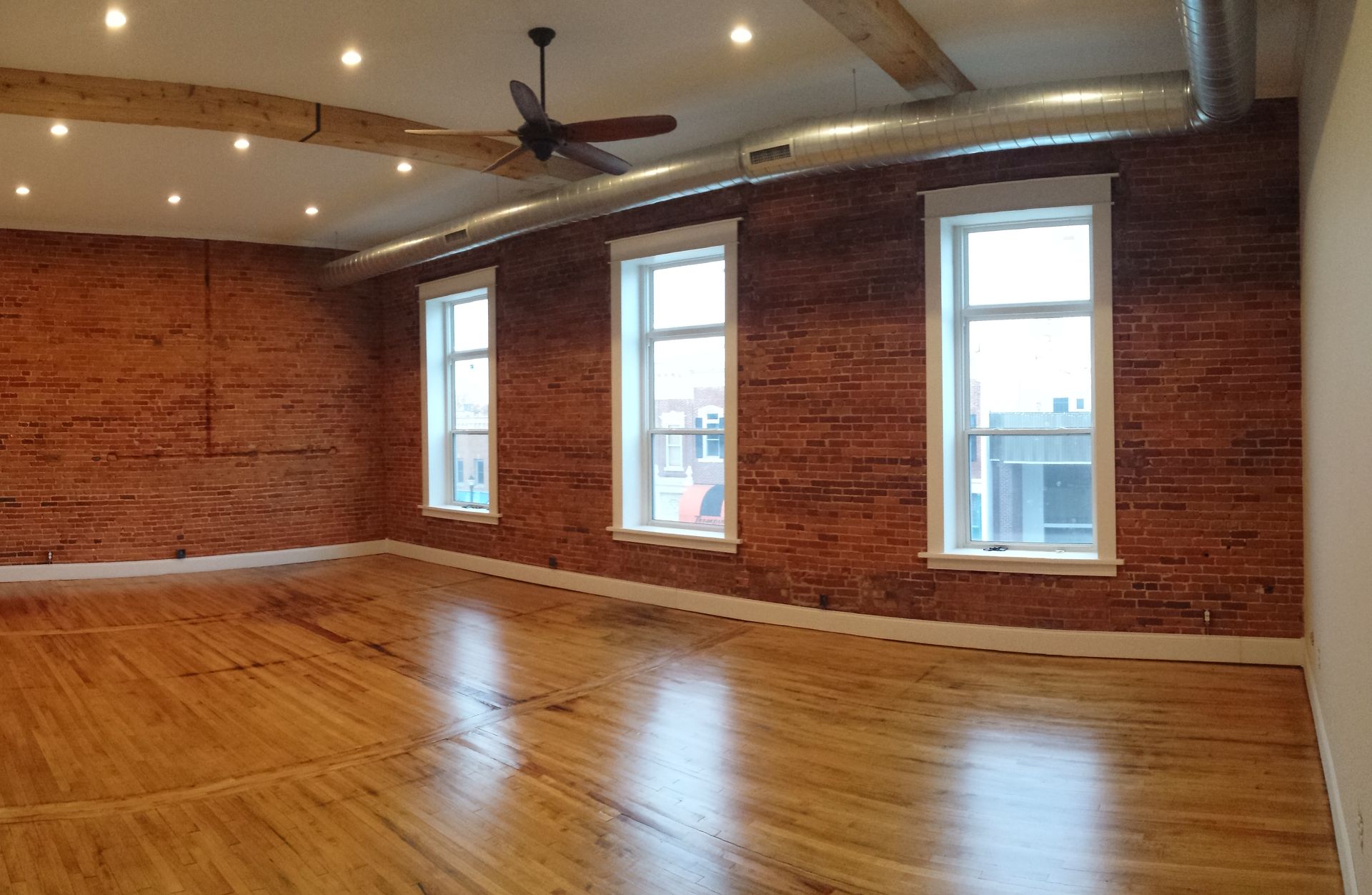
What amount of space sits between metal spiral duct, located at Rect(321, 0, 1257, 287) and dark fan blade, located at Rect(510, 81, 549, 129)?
4.54ft

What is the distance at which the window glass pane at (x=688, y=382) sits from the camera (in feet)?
22.1

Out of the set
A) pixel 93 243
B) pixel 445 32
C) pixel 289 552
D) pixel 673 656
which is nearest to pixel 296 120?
pixel 445 32

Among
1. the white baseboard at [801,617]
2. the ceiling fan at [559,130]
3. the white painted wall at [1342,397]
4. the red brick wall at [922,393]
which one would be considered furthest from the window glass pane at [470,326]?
the white painted wall at [1342,397]

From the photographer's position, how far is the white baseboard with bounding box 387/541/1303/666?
15.8 feet

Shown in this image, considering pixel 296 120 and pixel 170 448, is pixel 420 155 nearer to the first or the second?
pixel 296 120

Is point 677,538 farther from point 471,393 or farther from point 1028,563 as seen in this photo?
point 471,393

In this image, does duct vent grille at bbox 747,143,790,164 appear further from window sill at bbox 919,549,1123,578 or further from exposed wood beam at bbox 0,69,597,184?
window sill at bbox 919,549,1123,578

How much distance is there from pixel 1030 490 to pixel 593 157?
3.28 m

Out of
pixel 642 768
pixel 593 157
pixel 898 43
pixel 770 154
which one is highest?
pixel 898 43

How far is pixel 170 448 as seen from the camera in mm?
8656

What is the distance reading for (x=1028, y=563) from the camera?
520 centimetres

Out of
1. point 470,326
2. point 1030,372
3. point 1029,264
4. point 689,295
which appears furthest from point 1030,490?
point 470,326

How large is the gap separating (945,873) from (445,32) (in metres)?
4.23

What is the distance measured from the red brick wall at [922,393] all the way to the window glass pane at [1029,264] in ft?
1.02
